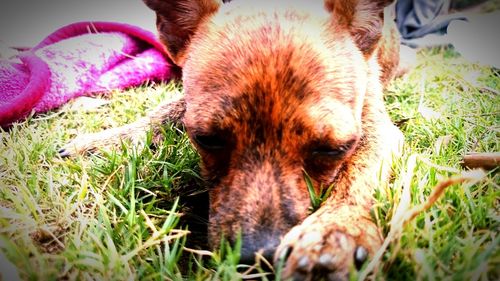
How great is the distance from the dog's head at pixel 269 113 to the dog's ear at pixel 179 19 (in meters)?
0.16

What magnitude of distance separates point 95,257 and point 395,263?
1027mm

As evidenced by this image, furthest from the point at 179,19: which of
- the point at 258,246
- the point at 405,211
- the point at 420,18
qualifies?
the point at 420,18

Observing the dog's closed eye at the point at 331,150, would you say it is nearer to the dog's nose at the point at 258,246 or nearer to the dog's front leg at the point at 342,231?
the dog's front leg at the point at 342,231

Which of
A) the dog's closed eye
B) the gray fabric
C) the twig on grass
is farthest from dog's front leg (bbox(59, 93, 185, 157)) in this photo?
the gray fabric

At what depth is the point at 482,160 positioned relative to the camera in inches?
85.0

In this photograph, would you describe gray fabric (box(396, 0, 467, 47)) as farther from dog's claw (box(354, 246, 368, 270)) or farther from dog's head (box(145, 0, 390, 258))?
dog's claw (box(354, 246, 368, 270))

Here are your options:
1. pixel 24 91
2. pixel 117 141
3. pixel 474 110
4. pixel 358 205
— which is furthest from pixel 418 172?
pixel 24 91

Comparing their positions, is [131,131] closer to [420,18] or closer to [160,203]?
[160,203]

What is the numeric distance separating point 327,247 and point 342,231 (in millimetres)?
113

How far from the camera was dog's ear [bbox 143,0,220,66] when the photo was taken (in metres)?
2.42

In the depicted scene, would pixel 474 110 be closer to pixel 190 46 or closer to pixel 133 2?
pixel 190 46

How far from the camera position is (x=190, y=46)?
2414mm

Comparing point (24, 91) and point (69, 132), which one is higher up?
point (24, 91)

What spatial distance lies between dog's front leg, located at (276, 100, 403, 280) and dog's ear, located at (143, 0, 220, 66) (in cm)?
105
